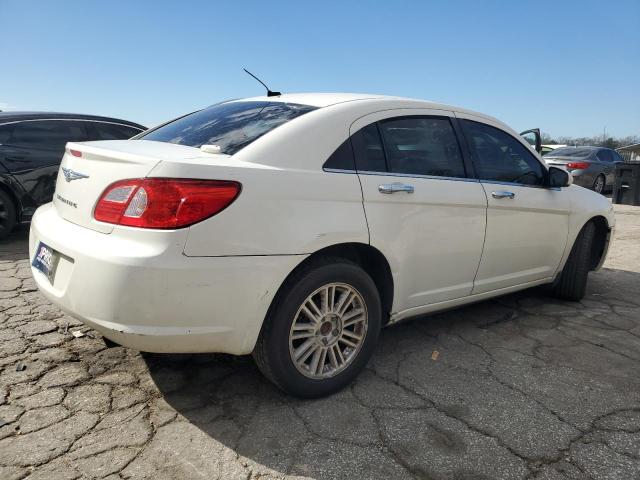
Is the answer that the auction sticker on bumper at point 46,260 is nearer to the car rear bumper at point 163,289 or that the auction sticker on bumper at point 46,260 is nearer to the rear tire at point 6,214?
the car rear bumper at point 163,289

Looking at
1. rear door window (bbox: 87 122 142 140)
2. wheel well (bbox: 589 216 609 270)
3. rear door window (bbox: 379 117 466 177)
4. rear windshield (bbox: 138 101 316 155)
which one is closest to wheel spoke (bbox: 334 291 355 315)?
rear door window (bbox: 379 117 466 177)

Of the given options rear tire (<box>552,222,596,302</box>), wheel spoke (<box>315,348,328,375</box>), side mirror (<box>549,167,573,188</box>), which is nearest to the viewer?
wheel spoke (<box>315,348,328,375</box>)

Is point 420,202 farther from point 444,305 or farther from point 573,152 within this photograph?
point 573,152

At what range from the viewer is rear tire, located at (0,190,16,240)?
5738mm

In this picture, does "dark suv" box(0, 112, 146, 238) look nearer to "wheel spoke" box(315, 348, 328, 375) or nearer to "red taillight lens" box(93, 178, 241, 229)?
"red taillight lens" box(93, 178, 241, 229)

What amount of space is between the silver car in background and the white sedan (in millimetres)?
11127

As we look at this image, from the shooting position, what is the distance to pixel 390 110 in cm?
288

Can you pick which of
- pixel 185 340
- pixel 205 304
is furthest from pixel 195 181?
pixel 185 340

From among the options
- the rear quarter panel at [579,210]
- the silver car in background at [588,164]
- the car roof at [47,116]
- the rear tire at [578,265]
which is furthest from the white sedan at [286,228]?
the silver car in background at [588,164]

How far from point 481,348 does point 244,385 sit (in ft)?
5.33

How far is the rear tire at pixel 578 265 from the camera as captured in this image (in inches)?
166

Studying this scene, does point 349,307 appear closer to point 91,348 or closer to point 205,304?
point 205,304

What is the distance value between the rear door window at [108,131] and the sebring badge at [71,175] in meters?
4.42

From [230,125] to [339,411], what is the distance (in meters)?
1.63
